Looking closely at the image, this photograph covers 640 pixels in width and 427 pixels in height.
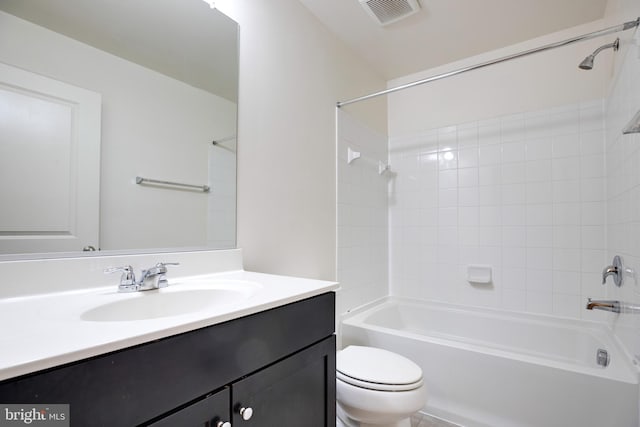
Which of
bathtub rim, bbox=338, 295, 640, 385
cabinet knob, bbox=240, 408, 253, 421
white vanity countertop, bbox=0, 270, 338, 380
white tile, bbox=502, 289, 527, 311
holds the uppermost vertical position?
white vanity countertop, bbox=0, 270, 338, 380

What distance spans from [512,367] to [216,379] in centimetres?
145

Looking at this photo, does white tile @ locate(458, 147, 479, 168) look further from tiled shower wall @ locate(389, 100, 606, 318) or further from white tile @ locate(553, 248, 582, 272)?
white tile @ locate(553, 248, 582, 272)

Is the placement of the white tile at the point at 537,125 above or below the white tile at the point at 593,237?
above

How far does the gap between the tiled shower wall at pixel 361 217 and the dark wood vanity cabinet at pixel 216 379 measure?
3.60ft

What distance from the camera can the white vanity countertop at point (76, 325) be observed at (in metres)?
0.45

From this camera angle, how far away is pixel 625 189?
4.71ft

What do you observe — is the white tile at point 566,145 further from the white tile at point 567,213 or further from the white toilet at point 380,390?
the white toilet at point 380,390

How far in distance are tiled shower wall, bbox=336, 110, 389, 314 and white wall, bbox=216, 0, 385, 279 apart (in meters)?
0.11

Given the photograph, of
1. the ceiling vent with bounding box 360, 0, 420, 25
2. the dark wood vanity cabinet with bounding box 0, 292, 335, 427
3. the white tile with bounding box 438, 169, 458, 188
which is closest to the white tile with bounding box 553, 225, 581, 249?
the white tile with bounding box 438, 169, 458, 188

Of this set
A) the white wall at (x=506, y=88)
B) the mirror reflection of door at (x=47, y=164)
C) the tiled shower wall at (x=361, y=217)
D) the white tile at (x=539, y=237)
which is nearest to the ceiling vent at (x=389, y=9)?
the tiled shower wall at (x=361, y=217)

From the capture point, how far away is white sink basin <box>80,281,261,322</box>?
818 millimetres

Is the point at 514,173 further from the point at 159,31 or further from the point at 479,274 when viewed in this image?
the point at 159,31

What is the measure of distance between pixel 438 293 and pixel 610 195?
1.22 m

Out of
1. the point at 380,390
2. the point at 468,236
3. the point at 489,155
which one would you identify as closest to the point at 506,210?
the point at 468,236
